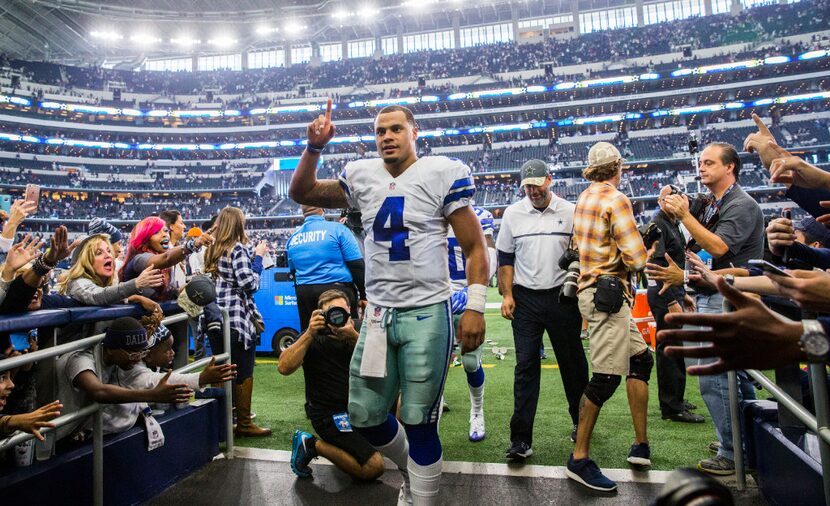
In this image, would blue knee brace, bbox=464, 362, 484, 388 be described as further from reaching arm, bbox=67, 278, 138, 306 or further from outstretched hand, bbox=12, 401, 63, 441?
outstretched hand, bbox=12, 401, 63, 441

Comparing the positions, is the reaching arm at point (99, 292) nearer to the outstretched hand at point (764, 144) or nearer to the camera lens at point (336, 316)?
the camera lens at point (336, 316)

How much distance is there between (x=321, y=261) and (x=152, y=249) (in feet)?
5.26

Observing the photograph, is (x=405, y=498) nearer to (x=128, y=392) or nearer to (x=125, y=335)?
(x=128, y=392)

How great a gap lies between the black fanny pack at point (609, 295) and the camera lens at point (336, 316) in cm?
165

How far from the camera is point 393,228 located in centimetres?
237

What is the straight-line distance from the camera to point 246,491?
303 cm

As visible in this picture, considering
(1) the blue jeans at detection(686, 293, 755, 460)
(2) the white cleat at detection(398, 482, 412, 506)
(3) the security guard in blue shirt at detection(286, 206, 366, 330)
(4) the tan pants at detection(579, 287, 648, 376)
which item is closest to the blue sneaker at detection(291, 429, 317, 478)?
(2) the white cleat at detection(398, 482, 412, 506)

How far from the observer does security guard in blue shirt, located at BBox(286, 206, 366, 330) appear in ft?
13.7

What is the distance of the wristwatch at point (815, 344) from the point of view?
1091mm

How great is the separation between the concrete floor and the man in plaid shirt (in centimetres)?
15

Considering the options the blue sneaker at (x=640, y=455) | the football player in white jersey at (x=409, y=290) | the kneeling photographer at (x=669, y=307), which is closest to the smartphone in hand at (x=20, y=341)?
the football player in white jersey at (x=409, y=290)

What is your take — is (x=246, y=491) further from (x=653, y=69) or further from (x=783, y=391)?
(x=653, y=69)

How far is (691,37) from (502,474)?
5531 cm

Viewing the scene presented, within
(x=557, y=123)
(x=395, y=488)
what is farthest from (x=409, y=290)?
(x=557, y=123)
